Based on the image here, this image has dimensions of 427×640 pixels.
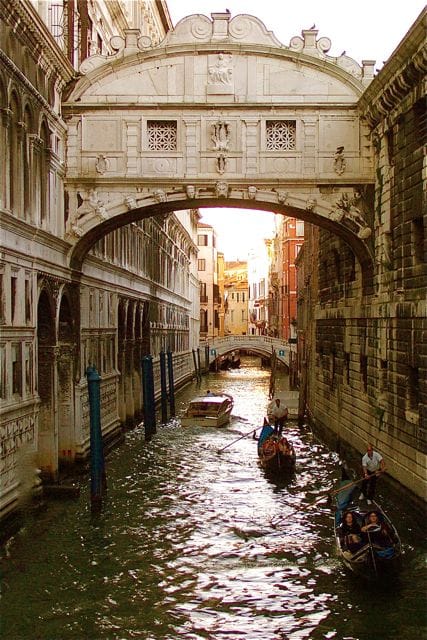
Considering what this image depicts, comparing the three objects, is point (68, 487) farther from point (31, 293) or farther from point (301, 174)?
point (301, 174)

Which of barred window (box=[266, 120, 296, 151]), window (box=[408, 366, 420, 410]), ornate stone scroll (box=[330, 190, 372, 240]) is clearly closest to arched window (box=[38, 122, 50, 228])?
barred window (box=[266, 120, 296, 151])

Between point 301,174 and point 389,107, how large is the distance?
A: 224cm

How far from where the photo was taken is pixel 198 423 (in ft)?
78.2

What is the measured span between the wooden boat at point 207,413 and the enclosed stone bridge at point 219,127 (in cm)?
963

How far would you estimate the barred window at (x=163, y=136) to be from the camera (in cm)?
1538

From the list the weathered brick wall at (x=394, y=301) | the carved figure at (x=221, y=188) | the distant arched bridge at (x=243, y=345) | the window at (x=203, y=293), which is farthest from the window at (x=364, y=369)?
the window at (x=203, y=293)

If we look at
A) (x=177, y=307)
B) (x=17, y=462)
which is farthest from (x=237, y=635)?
(x=177, y=307)

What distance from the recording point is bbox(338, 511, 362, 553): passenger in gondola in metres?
9.97

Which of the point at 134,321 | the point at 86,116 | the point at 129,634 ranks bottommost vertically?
the point at 129,634

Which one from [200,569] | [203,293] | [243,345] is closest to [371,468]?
[200,569]

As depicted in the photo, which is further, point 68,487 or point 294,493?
point 294,493

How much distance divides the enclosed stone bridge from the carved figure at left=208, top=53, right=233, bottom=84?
2 cm

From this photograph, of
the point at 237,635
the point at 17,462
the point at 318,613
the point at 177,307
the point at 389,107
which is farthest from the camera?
the point at 177,307

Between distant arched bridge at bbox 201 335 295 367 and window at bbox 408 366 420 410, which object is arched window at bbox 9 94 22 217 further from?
distant arched bridge at bbox 201 335 295 367
